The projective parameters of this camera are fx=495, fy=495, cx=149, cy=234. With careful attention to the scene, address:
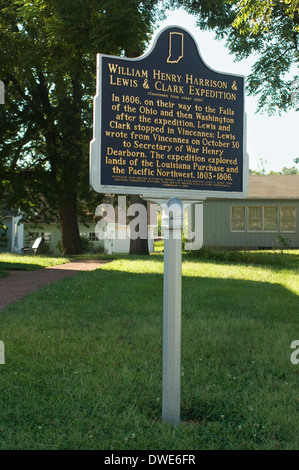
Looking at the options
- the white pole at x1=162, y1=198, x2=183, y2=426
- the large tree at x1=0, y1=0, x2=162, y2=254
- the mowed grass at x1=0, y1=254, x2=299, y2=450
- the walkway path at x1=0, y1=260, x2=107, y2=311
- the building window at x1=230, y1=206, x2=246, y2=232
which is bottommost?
the mowed grass at x1=0, y1=254, x2=299, y2=450

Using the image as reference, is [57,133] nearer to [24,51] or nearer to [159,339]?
[24,51]

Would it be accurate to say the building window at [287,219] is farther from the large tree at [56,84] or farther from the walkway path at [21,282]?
the walkway path at [21,282]

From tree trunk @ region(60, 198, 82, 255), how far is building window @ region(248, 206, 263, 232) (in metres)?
10.7

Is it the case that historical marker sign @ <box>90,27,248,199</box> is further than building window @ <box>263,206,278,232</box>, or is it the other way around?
building window @ <box>263,206,278,232</box>

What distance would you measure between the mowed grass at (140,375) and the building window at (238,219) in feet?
68.0

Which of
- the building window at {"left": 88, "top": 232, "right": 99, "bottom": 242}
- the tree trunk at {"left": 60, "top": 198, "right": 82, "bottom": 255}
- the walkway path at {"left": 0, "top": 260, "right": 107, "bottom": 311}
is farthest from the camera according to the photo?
the building window at {"left": 88, "top": 232, "right": 99, "bottom": 242}

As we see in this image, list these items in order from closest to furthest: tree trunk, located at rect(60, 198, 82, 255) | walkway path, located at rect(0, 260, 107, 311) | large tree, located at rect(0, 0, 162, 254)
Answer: walkway path, located at rect(0, 260, 107, 311) < large tree, located at rect(0, 0, 162, 254) < tree trunk, located at rect(60, 198, 82, 255)

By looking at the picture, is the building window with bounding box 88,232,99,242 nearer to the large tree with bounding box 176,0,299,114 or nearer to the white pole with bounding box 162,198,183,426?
the large tree with bounding box 176,0,299,114

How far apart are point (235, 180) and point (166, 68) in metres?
1.21

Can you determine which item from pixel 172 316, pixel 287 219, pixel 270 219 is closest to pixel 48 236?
pixel 270 219

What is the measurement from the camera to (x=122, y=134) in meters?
4.24

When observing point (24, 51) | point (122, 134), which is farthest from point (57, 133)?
point (122, 134)

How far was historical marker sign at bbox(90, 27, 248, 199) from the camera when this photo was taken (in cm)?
420

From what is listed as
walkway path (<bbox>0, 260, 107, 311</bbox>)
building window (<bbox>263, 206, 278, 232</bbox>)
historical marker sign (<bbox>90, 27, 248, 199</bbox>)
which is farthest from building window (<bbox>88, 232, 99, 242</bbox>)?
historical marker sign (<bbox>90, 27, 248, 199</bbox>)
